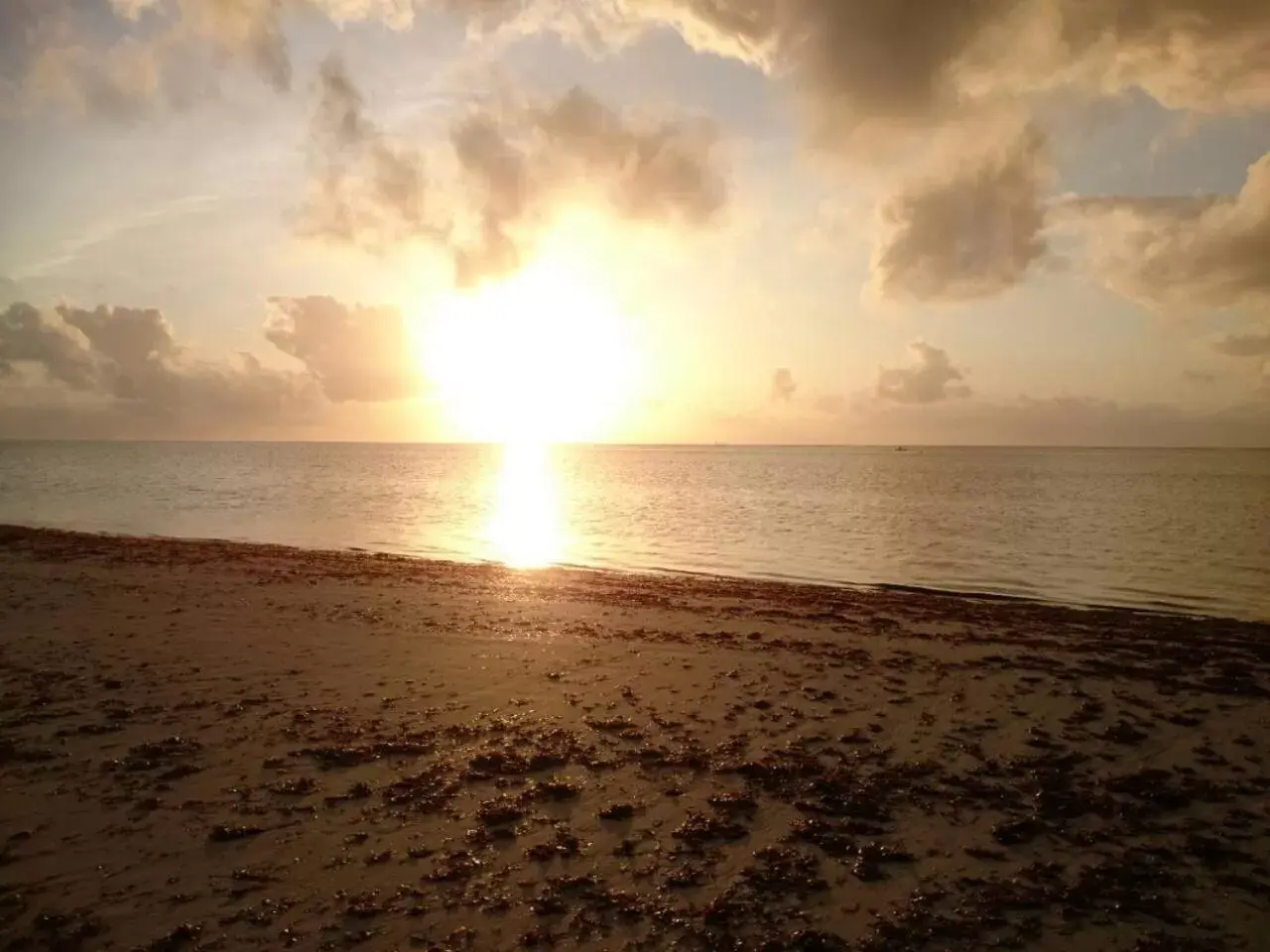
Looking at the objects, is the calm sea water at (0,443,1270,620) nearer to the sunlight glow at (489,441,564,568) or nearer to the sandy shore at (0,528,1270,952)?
the sunlight glow at (489,441,564,568)

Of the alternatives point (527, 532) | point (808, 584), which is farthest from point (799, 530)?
point (808, 584)

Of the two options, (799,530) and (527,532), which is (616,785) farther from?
(799,530)

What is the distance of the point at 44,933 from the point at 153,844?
1290mm

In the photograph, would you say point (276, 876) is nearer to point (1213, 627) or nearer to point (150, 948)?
point (150, 948)

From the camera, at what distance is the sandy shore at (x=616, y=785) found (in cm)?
620

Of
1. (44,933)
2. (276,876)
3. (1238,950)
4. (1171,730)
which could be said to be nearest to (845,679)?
(1171,730)

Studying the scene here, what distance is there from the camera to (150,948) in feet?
18.4

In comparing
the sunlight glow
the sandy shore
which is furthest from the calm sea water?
the sandy shore

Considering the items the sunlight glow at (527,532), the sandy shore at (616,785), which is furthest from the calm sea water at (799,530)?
the sandy shore at (616,785)

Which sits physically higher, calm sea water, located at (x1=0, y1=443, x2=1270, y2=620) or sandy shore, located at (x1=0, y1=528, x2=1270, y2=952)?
sandy shore, located at (x1=0, y1=528, x2=1270, y2=952)

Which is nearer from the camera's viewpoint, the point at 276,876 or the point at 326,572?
the point at 276,876

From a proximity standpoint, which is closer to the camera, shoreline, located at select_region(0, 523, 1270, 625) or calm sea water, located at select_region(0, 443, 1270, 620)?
shoreline, located at select_region(0, 523, 1270, 625)

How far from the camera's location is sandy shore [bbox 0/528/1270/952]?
6.20 m

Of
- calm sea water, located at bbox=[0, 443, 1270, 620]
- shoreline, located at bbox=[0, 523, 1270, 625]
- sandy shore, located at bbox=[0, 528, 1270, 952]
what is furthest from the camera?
calm sea water, located at bbox=[0, 443, 1270, 620]
